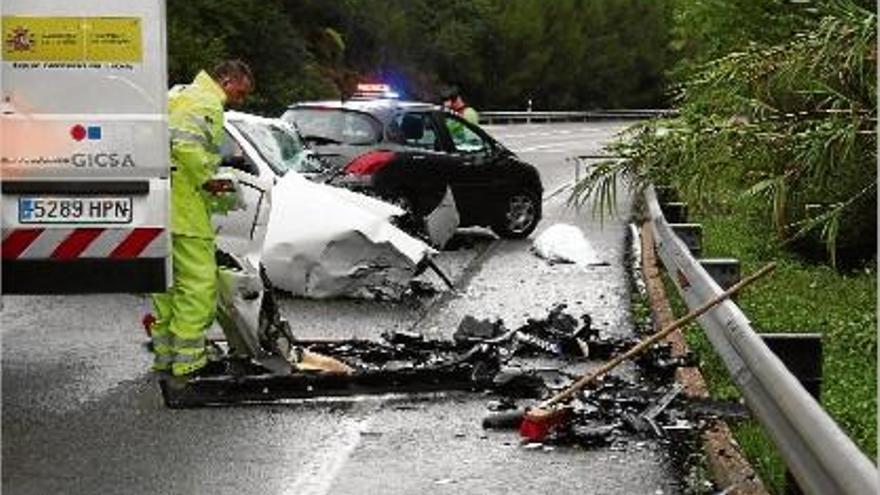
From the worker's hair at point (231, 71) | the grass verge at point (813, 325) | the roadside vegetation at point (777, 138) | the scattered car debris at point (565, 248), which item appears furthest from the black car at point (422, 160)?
the roadside vegetation at point (777, 138)

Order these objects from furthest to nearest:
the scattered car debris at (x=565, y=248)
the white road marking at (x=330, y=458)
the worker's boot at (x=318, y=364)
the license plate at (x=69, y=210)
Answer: the scattered car debris at (x=565, y=248) < the worker's boot at (x=318, y=364) < the license plate at (x=69, y=210) < the white road marking at (x=330, y=458)

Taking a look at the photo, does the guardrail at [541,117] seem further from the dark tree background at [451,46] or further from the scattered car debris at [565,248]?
the scattered car debris at [565,248]

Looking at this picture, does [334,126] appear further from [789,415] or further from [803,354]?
[789,415]

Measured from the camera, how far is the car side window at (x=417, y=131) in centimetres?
1738

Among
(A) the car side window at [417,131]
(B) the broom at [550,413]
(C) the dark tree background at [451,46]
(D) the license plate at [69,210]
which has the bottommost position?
(C) the dark tree background at [451,46]

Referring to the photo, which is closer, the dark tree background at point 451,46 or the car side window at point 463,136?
the car side window at point 463,136

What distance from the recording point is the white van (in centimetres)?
761

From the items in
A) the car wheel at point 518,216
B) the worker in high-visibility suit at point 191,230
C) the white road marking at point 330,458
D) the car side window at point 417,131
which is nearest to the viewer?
the white road marking at point 330,458

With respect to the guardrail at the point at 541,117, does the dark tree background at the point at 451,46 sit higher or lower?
higher

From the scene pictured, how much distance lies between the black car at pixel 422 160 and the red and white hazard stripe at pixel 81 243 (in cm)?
718

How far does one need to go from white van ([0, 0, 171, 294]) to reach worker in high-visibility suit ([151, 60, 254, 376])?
1.08 metres

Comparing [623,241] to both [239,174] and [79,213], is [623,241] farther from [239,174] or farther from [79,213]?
[79,213]

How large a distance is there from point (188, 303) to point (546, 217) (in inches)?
525

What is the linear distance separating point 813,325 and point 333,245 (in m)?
3.66
